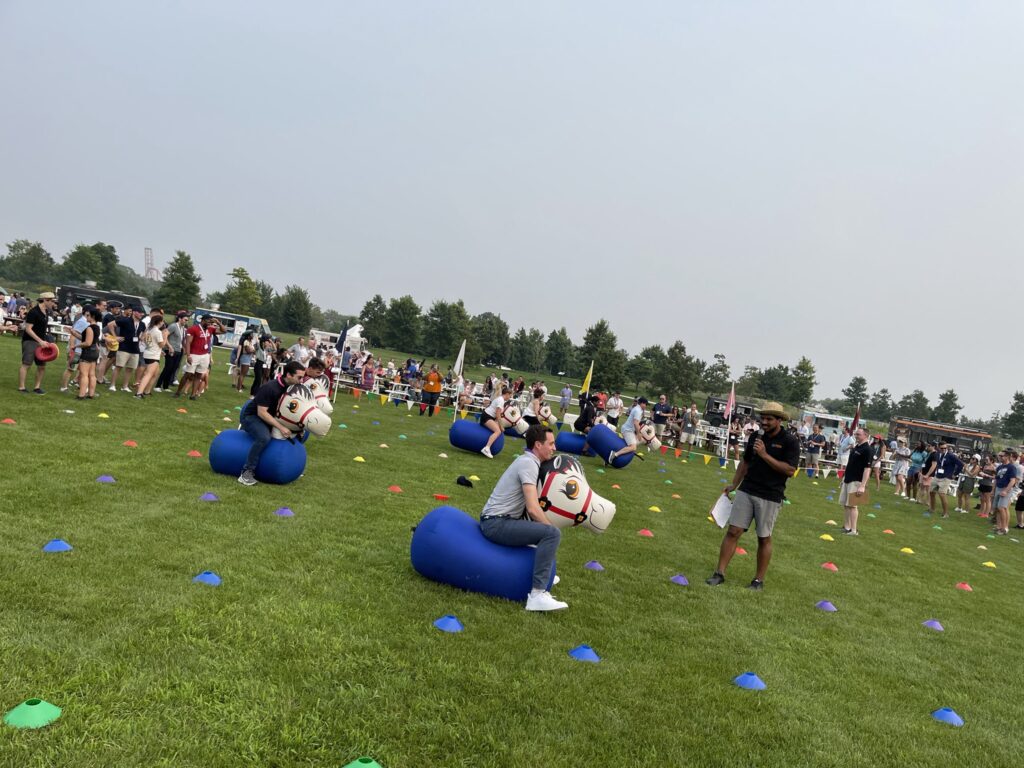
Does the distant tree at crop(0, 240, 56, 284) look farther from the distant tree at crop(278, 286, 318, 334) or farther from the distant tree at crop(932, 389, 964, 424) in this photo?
the distant tree at crop(932, 389, 964, 424)

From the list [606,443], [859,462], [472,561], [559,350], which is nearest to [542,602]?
[472,561]

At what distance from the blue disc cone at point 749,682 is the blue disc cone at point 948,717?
125cm

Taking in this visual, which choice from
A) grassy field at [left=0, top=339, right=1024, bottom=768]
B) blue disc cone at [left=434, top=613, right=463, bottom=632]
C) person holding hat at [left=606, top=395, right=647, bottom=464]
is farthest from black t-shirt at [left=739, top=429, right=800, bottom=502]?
person holding hat at [left=606, top=395, right=647, bottom=464]

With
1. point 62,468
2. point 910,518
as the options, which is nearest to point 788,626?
point 62,468

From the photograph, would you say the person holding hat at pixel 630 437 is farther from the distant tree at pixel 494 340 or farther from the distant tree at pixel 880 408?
the distant tree at pixel 880 408

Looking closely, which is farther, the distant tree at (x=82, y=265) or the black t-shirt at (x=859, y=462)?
the distant tree at (x=82, y=265)

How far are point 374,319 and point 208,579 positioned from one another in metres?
102

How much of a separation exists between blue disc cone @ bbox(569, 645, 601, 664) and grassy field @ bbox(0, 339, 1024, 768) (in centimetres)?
8

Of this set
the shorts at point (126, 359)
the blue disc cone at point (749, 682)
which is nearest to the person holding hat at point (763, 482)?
the blue disc cone at point (749, 682)

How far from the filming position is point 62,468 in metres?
7.63

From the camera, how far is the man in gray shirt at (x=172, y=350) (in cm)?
1565

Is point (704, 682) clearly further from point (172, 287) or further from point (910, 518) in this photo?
point (172, 287)

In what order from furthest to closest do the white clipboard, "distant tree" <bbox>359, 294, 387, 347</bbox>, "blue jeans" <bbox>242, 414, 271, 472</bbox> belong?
1. "distant tree" <bbox>359, 294, 387, 347</bbox>
2. "blue jeans" <bbox>242, 414, 271, 472</bbox>
3. the white clipboard

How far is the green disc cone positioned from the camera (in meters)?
3.08
